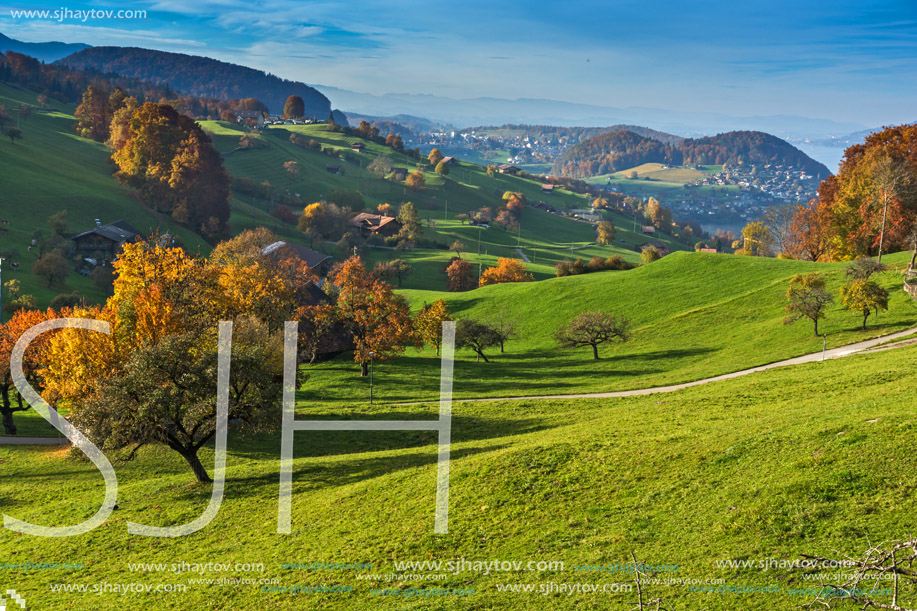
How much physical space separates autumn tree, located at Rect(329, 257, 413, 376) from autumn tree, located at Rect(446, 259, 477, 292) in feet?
182

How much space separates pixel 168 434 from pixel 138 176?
372 ft

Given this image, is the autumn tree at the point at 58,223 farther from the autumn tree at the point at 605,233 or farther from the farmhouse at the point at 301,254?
the autumn tree at the point at 605,233

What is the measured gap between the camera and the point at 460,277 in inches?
4641

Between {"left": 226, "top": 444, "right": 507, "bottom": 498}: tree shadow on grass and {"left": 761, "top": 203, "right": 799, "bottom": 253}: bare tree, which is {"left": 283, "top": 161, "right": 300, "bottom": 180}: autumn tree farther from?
{"left": 226, "top": 444, "right": 507, "bottom": 498}: tree shadow on grass

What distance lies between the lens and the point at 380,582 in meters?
18.4

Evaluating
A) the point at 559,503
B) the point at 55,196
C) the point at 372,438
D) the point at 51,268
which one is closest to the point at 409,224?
the point at 55,196

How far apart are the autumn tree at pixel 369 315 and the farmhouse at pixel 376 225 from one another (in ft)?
307

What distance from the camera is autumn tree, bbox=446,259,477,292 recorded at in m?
118

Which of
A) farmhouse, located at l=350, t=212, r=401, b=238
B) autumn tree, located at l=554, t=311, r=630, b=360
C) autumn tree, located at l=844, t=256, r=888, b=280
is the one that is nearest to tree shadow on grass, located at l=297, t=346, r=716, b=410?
autumn tree, located at l=554, t=311, r=630, b=360

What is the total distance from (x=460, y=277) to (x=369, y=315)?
59104 mm

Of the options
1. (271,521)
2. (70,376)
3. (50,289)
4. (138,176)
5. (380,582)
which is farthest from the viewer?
(138,176)

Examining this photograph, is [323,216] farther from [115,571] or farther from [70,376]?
[115,571]

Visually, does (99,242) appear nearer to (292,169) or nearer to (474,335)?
(474,335)

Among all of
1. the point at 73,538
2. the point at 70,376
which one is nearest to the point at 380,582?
the point at 73,538
